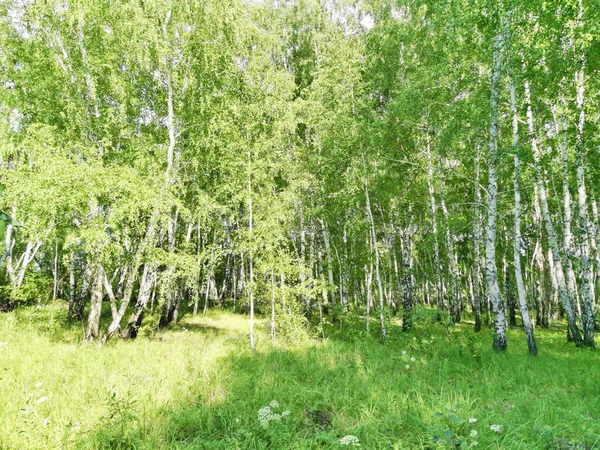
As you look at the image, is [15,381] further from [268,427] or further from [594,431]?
→ [594,431]

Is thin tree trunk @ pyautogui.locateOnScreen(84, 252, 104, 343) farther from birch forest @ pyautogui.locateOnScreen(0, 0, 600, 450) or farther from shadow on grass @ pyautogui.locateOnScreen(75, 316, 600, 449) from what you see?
shadow on grass @ pyautogui.locateOnScreen(75, 316, 600, 449)

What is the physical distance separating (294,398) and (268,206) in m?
5.93

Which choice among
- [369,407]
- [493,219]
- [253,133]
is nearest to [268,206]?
[253,133]

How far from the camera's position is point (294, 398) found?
5055 mm

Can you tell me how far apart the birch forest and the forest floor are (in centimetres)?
5

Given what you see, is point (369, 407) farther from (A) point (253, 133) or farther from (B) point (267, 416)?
(A) point (253, 133)

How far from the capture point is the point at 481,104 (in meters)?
9.86

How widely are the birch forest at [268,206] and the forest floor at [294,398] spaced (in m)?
0.05

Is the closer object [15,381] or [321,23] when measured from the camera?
[15,381]

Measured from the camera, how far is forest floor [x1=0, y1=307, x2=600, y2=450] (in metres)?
3.78

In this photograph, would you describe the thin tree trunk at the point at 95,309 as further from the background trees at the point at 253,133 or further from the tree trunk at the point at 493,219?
the tree trunk at the point at 493,219

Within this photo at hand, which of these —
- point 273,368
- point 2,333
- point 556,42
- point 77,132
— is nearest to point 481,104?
point 556,42

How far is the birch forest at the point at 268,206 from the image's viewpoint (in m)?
4.36

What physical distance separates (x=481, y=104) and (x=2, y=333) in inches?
618
